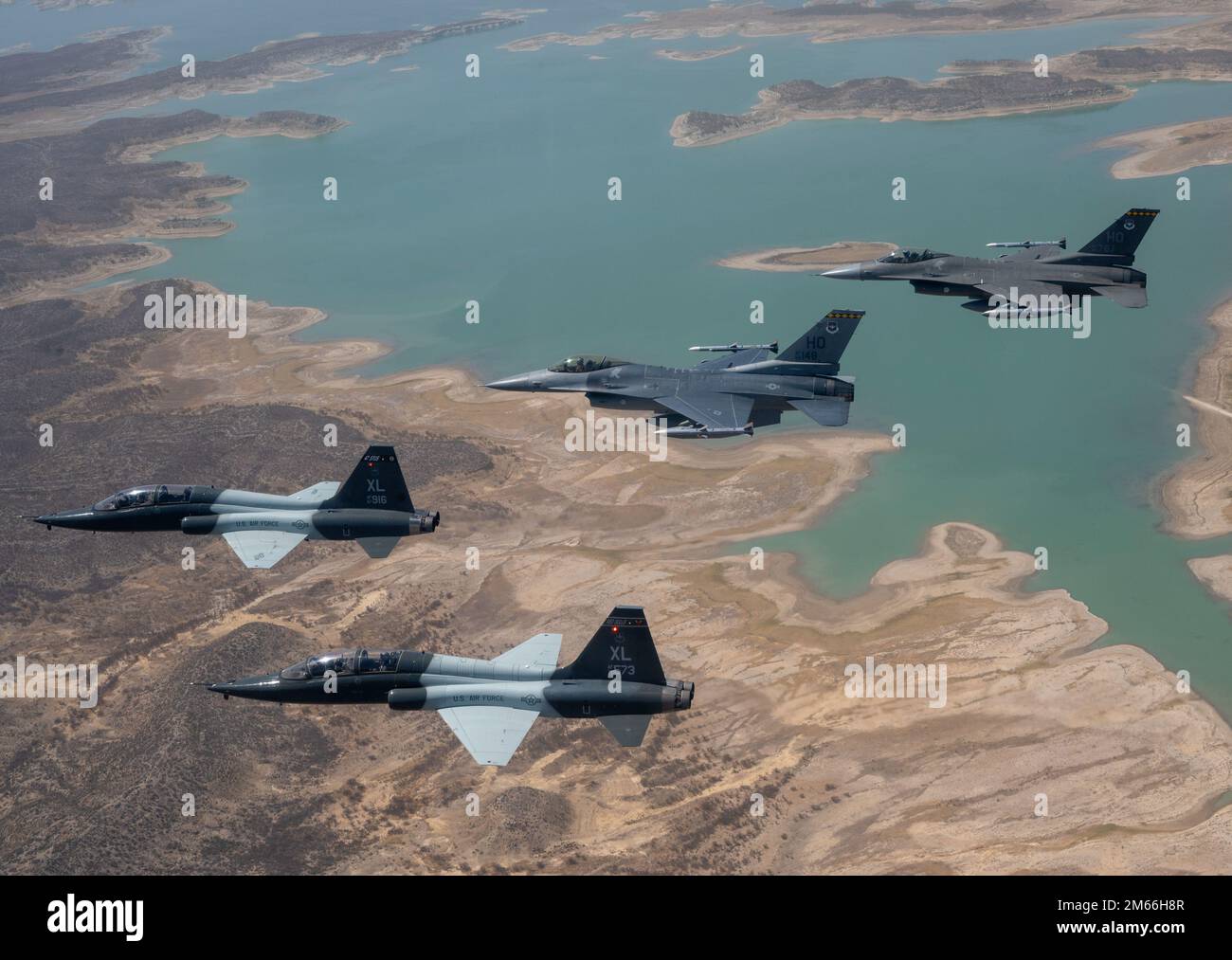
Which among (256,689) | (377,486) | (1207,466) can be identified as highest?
(377,486)

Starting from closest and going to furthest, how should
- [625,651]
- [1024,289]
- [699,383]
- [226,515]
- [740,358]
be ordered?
[625,651]
[226,515]
[699,383]
[740,358]
[1024,289]

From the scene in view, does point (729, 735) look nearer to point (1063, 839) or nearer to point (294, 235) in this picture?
point (1063, 839)

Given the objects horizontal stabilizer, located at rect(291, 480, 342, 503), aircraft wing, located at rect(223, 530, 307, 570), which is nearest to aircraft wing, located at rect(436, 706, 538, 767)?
aircraft wing, located at rect(223, 530, 307, 570)

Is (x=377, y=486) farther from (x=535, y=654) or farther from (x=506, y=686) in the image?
(x=506, y=686)

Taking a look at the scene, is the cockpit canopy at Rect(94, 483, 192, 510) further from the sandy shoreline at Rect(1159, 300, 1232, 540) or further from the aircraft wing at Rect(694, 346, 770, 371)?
the sandy shoreline at Rect(1159, 300, 1232, 540)

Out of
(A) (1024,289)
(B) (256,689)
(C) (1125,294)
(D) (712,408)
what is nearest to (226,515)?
(B) (256,689)

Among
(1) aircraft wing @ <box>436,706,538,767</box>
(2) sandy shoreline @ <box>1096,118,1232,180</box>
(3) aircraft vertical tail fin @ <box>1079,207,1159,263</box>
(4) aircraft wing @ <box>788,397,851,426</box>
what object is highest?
(2) sandy shoreline @ <box>1096,118,1232,180</box>
